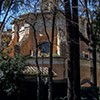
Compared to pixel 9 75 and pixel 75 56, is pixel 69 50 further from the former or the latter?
pixel 9 75

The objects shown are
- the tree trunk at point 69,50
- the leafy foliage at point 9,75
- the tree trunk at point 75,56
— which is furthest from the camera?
the leafy foliage at point 9,75

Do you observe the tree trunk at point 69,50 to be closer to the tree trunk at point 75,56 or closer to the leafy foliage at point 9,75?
the tree trunk at point 75,56

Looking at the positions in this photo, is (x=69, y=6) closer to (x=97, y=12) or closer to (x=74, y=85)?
(x=97, y=12)

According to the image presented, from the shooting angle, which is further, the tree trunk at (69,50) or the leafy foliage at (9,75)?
the leafy foliage at (9,75)

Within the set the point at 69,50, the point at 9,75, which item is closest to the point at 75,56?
the point at 69,50

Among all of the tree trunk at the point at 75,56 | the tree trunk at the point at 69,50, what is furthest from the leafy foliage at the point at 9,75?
the tree trunk at the point at 75,56

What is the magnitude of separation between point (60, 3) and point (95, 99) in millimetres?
11106

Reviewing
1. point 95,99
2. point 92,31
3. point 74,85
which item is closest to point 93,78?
point 95,99

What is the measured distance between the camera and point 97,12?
2852 cm

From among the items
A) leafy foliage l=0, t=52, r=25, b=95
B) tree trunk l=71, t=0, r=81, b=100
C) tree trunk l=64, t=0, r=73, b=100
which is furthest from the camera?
leafy foliage l=0, t=52, r=25, b=95

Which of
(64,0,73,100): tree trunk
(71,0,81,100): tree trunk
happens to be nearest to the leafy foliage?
(64,0,73,100): tree trunk

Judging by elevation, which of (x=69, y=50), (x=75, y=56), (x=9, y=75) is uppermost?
(x=69, y=50)

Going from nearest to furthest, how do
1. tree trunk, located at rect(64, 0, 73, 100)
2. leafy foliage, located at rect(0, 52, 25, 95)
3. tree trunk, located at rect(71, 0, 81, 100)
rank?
tree trunk, located at rect(71, 0, 81, 100), tree trunk, located at rect(64, 0, 73, 100), leafy foliage, located at rect(0, 52, 25, 95)

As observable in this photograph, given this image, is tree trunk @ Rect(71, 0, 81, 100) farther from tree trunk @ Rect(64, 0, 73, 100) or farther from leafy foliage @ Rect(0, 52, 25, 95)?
leafy foliage @ Rect(0, 52, 25, 95)
